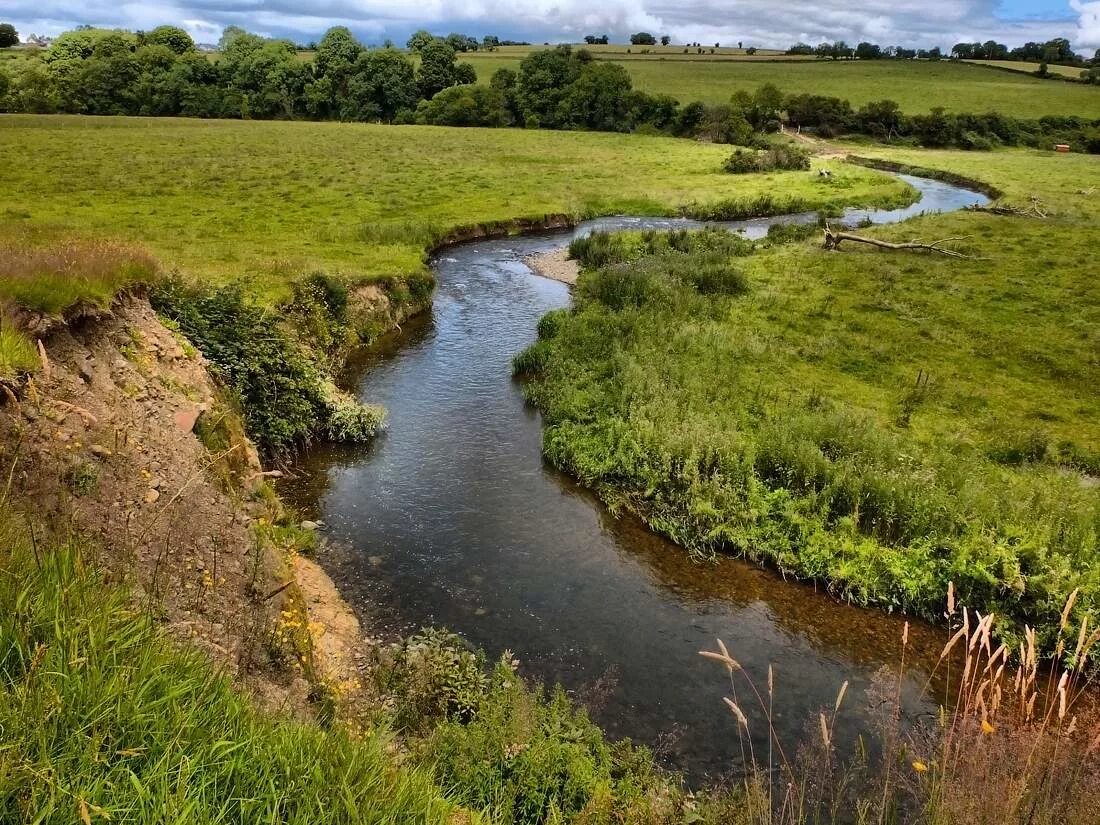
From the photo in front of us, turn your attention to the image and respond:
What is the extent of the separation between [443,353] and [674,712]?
16.4 metres

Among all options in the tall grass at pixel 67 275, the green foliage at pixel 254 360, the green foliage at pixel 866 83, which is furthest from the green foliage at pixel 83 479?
the green foliage at pixel 866 83

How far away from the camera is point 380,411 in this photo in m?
18.5

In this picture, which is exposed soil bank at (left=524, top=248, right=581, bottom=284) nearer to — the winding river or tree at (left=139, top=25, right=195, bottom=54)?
the winding river

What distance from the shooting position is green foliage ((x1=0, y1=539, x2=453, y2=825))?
10.8 feet

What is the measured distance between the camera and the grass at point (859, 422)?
12.9 metres

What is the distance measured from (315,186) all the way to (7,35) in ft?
475

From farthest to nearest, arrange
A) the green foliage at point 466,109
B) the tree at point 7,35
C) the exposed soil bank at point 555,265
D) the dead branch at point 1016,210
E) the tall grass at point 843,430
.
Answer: the tree at point 7,35, the green foliage at point 466,109, the dead branch at point 1016,210, the exposed soil bank at point 555,265, the tall grass at point 843,430

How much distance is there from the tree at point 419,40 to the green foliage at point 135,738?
131926 mm

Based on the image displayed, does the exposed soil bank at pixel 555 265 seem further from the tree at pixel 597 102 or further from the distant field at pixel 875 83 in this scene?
the distant field at pixel 875 83

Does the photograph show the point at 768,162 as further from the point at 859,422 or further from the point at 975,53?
the point at 975,53

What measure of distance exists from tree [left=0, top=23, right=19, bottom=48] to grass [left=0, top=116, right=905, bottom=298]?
280 ft

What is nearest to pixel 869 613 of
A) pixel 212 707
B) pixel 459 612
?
pixel 459 612

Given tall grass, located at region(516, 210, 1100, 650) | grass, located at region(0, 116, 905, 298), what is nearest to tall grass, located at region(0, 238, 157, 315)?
grass, located at region(0, 116, 905, 298)

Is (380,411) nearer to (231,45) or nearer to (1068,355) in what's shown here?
(1068,355)
